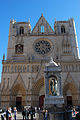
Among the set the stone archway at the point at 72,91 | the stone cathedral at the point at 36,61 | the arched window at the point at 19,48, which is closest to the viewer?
the stone archway at the point at 72,91

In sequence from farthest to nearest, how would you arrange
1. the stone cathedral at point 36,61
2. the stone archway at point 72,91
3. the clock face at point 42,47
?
1. the clock face at point 42,47
2. the stone cathedral at point 36,61
3. the stone archway at point 72,91

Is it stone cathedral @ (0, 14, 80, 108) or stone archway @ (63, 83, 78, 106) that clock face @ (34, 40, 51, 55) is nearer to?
stone cathedral @ (0, 14, 80, 108)

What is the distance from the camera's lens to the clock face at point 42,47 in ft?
77.1

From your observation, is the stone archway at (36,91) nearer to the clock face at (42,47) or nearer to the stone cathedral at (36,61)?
the stone cathedral at (36,61)

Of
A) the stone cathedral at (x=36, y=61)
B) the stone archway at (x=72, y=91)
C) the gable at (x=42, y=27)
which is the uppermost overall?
the gable at (x=42, y=27)

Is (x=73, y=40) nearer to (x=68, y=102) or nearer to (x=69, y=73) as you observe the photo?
(x=69, y=73)

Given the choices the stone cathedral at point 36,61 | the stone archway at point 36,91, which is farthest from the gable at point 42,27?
the stone archway at point 36,91

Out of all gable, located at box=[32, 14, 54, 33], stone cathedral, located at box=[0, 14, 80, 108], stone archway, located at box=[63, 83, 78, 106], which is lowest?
stone archway, located at box=[63, 83, 78, 106]

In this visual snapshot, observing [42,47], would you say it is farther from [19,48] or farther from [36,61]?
[19,48]

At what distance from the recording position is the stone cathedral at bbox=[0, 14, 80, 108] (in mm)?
20234

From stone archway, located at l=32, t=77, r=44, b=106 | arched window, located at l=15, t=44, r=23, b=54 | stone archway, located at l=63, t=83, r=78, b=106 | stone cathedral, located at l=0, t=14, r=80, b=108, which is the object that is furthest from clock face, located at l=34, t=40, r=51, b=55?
stone archway, located at l=63, t=83, r=78, b=106

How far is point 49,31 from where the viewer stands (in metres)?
25.5

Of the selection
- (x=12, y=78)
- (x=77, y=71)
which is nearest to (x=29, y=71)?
(x=12, y=78)

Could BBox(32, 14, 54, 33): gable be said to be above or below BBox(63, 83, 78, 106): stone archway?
above
